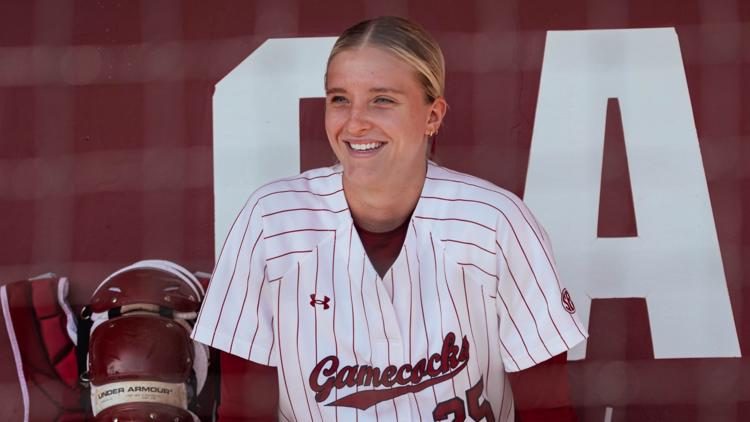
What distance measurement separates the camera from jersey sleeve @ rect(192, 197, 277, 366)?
175 centimetres

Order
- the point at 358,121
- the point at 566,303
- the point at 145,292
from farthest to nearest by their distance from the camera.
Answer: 1. the point at 145,292
2. the point at 566,303
3. the point at 358,121

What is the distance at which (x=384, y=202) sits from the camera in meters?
1.74

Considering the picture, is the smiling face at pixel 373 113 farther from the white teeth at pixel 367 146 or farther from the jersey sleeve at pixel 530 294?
the jersey sleeve at pixel 530 294

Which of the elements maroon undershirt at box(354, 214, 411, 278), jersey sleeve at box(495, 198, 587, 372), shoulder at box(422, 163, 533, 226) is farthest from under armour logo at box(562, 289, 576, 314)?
maroon undershirt at box(354, 214, 411, 278)

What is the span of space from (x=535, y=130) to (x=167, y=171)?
2.86 feet

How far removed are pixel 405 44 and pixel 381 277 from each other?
1.32 feet

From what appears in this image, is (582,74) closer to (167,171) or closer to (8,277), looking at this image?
(167,171)

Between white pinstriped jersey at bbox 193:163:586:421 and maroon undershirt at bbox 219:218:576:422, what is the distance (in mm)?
33

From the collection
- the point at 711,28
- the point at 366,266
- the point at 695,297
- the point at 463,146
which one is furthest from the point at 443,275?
the point at 711,28

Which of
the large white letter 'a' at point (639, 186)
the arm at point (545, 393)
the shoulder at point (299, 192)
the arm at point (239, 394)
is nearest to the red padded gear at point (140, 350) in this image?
the arm at point (239, 394)

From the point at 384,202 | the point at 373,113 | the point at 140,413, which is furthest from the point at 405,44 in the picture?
the point at 140,413

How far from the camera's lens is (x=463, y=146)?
236 cm

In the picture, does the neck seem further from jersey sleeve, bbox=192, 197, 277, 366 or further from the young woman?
jersey sleeve, bbox=192, 197, 277, 366

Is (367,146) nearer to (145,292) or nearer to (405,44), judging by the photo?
(405,44)
